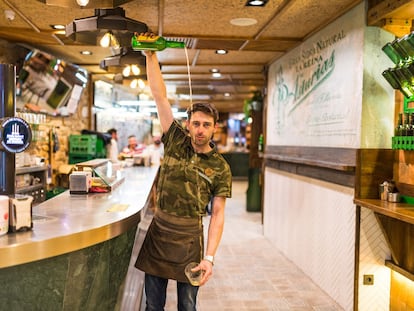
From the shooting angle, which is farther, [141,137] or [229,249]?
[141,137]

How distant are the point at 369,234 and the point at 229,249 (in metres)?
2.56

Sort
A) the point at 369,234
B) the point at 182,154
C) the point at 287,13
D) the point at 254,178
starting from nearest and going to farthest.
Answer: the point at 182,154
the point at 369,234
the point at 287,13
the point at 254,178

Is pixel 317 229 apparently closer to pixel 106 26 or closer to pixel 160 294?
pixel 160 294

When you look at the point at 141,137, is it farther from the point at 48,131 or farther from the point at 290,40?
the point at 290,40

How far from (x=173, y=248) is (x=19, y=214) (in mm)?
833

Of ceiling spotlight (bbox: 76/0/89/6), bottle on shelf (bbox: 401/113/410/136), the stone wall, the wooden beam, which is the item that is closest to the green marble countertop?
ceiling spotlight (bbox: 76/0/89/6)

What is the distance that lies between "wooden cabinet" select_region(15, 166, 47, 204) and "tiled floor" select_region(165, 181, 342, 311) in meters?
2.27

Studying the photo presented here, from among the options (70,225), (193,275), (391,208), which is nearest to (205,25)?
(391,208)

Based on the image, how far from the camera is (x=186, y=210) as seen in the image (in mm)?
2174

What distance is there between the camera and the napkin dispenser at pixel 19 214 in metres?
1.61

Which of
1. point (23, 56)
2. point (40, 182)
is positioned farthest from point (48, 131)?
point (23, 56)

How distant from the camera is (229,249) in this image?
5.59 metres

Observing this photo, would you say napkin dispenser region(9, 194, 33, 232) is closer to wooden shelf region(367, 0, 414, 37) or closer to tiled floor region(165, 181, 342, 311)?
tiled floor region(165, 181, 342, 311)

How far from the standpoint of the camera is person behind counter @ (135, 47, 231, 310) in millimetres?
2168
